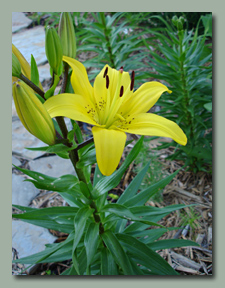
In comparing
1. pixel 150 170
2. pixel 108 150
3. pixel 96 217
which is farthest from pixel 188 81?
pixel 108 150

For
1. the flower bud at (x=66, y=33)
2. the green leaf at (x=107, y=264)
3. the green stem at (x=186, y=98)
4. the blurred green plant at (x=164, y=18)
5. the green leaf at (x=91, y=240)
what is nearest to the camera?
the flower bud at (x=66, y=33)

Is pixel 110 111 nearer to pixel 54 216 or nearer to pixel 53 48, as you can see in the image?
pixel 53 48

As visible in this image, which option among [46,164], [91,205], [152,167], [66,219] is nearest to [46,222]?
[66,219]

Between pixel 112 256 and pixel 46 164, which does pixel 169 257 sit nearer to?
pixel 112 256

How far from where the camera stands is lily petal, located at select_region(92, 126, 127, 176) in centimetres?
61

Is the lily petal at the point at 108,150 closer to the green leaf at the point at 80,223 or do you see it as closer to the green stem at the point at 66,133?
the green stem at the point at 66,133

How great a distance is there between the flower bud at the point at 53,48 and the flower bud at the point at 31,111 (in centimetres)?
10

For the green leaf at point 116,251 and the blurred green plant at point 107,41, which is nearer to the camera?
the green leaf at point 116,251

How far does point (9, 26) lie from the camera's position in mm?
1048

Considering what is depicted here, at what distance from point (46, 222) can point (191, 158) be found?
0.78 metres

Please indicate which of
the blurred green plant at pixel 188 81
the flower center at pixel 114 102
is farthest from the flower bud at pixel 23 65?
the blurred green plant at pixel 188 81

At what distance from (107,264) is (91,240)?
0.49 feet

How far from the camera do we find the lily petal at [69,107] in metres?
0.65

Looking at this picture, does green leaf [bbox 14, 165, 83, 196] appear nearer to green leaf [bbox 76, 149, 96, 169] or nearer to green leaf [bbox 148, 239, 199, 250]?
green leaf [bbox 76, 149, 96, 169]
